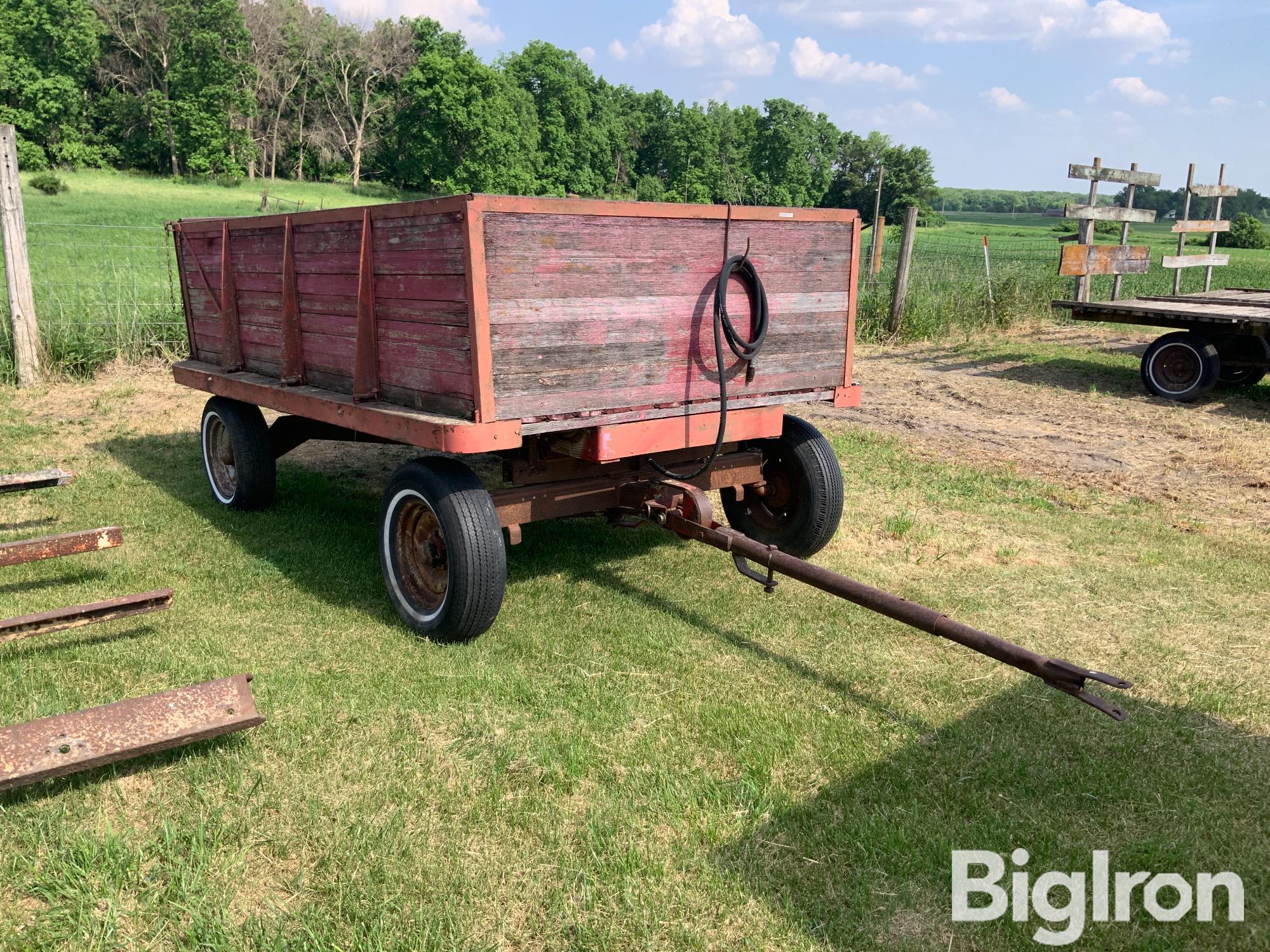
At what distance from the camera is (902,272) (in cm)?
1420

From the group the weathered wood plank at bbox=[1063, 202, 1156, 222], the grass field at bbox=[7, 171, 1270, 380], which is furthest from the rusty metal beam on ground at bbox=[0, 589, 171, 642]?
the weathered wood plank at bbox=[1063, 202, 1156, 222]

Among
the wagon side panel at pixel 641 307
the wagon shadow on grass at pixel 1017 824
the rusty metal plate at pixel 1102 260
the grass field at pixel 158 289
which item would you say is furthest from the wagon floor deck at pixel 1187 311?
the wagon shadow on grass at pixel 1017 824

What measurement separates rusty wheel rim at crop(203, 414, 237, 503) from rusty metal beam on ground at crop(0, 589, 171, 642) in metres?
2.20

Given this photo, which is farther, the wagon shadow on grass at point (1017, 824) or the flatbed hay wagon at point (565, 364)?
the flatbed hay wagon at point (565, 364)

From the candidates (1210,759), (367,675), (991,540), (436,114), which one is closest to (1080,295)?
(991,540)

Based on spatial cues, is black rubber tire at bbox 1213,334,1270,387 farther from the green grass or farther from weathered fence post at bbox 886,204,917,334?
the green grass

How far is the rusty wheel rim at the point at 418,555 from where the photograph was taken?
442 centimetres

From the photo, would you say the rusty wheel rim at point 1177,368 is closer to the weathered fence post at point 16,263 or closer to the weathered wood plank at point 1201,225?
the weathered wood plank at point 1201,225

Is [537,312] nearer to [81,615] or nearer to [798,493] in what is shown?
[798,493]

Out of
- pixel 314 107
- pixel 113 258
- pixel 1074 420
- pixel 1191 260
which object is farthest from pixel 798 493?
pixel 314 107

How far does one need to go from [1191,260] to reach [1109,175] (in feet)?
6.98

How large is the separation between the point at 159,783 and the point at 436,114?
7713 centimetres

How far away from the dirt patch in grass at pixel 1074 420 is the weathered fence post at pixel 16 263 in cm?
838

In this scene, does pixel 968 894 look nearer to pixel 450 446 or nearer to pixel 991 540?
pixel 450 446
